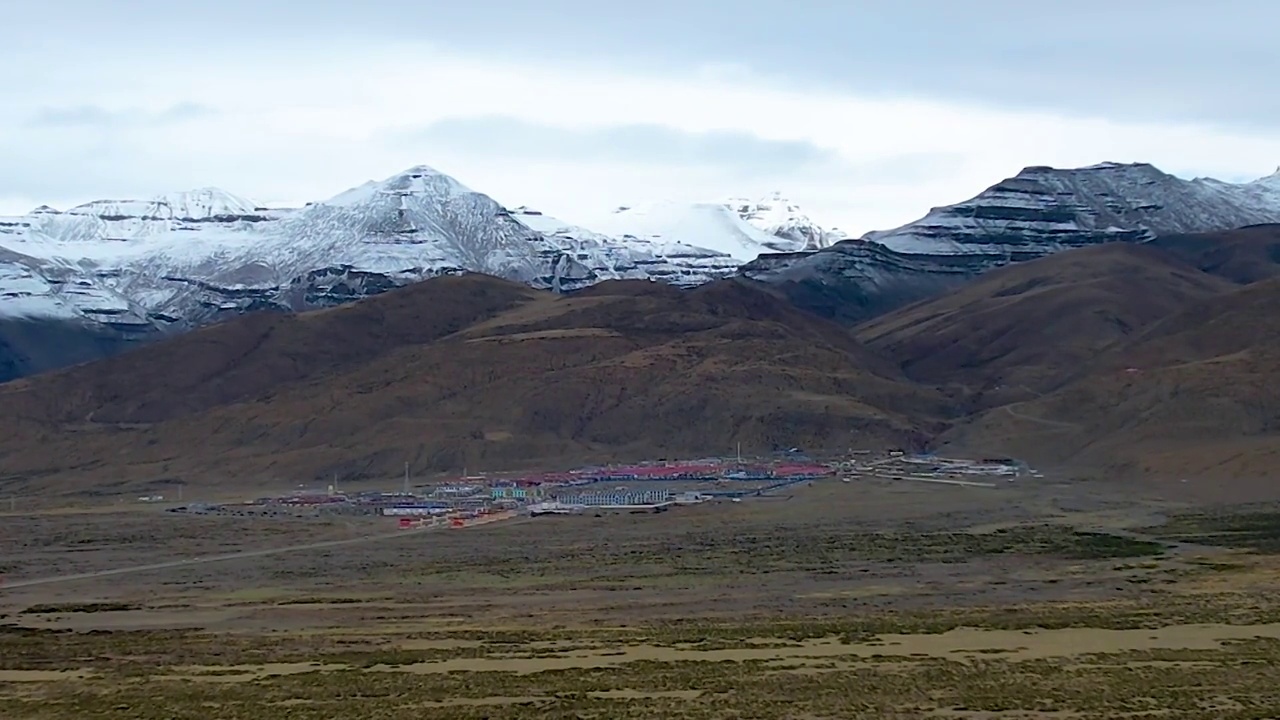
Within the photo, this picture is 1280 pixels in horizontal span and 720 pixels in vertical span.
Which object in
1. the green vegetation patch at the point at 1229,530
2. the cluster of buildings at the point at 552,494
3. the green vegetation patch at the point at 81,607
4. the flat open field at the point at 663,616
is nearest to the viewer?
the flat open field at the point at 663,616

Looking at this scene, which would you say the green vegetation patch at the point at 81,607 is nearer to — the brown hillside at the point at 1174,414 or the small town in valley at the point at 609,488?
the small town in valley at the point at 609,488

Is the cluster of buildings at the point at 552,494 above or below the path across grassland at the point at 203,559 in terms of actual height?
above

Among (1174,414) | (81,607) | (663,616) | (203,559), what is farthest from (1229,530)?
(81,607)

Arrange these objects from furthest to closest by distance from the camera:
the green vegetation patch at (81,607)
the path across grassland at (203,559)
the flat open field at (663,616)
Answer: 1. the path across grassland at (203,559)
2. the green vegetation patch at (81,607)
3. the flat open field at (663,616)

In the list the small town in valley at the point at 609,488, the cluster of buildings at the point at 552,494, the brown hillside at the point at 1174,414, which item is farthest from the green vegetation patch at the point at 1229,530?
the cluster of buildings at the point at 552,494

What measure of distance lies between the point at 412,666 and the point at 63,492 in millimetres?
117259

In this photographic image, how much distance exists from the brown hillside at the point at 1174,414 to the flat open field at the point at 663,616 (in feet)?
75.1

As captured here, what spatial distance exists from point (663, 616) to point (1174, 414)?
97383 millimetres

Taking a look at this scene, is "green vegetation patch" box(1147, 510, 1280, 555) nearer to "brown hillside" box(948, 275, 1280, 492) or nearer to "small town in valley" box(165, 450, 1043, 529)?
"brown hillside" box(948, 275, 1280, 492)

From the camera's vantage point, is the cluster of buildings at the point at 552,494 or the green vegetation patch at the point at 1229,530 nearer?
the green vegetation patch at the point at 1229,530

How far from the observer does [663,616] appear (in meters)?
74.9

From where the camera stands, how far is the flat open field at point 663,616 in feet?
182

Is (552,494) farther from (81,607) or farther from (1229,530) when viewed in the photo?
(81,607)

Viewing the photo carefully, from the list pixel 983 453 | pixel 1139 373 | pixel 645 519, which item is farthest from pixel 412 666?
pixel 1139 373
